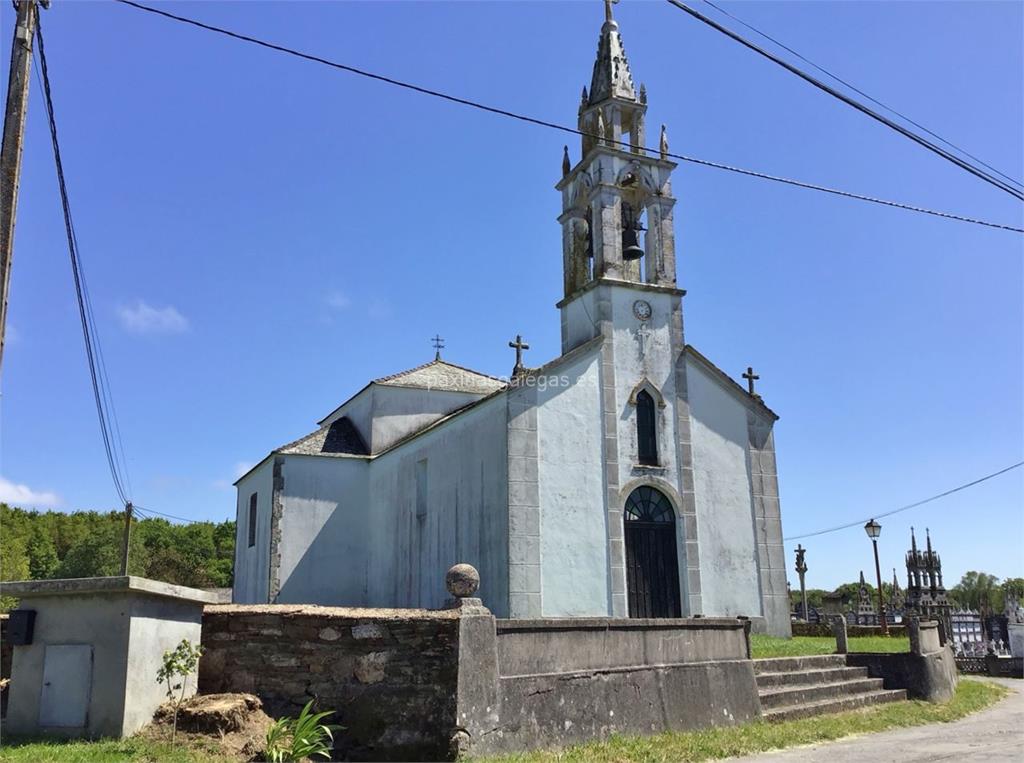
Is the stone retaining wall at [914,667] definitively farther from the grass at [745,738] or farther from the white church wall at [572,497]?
the white church wall at [572,497]

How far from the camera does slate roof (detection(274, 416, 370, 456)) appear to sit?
2511 centimetres

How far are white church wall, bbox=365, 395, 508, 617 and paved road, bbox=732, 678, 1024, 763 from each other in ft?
23.5

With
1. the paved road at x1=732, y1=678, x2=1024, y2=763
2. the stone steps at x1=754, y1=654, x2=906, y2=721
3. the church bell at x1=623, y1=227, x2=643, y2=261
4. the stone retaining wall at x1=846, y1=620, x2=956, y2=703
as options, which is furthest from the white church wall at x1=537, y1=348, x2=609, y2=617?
the paved road at x1=732, y1=678, x2=1024, y2=763

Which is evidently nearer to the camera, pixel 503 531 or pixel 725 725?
pixel 725 725

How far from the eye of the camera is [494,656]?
1006cm

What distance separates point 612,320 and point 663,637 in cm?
905

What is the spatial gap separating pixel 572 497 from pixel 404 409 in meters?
9.96

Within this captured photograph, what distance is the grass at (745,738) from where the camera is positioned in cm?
1000

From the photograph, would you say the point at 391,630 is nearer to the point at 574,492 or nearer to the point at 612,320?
the point at 574,492

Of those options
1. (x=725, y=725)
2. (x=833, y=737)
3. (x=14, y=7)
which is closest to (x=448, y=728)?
(x=725, y=725)

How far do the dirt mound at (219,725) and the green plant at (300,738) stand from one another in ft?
0.53

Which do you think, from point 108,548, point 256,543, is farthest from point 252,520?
point 108,548

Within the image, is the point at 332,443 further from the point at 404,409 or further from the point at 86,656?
the point at 86,656

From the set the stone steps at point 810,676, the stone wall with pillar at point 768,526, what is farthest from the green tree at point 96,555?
the stone steps at point 810,676
